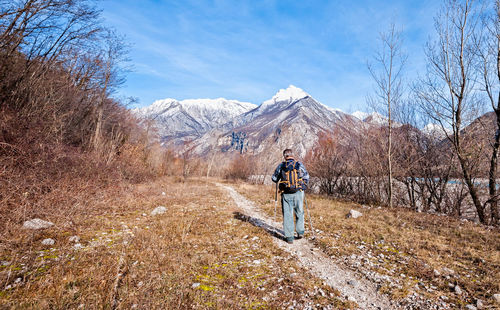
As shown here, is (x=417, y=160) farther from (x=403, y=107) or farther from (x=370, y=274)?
(x=370, y=274)

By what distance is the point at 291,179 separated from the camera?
654cm

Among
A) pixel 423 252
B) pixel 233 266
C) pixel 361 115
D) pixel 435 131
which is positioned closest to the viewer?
pixel 233 266

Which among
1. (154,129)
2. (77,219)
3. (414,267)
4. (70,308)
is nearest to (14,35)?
(77,219)

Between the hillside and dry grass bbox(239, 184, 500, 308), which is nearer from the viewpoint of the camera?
the hillside

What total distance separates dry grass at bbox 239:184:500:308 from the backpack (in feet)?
5.86

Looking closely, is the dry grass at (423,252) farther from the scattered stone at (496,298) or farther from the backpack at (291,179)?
the backpack at (291,179)

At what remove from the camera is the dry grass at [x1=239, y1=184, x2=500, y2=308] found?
12.8 feet

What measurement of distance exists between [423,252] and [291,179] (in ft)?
12.8

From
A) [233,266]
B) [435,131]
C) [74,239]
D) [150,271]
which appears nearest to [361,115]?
[435,131]

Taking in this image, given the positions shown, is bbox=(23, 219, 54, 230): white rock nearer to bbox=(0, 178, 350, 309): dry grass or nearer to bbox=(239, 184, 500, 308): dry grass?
bbox=(0, 178, 350, 309): dry grass

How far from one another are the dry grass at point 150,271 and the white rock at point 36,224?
22 centimetres

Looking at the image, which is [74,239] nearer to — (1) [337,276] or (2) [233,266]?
(2) [233,266]

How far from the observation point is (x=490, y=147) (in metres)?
11.0

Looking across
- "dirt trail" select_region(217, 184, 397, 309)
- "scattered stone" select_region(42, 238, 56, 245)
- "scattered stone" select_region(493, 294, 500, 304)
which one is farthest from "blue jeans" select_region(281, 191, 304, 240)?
"scattered stone" select_region(42, 238, 56, 245)
